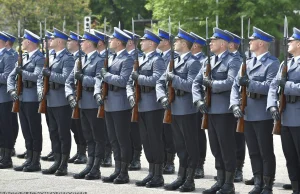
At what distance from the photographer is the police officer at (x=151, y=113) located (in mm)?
12430

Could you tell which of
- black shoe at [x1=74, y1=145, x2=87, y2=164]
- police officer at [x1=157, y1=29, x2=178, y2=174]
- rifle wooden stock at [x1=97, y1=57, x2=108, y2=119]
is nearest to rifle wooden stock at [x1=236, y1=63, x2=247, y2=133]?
rifle wooden stock at [x1=97, y1=57, x2=108, y2=119]

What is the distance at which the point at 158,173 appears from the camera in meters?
12.5

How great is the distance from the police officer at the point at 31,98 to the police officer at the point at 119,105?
54.6 inches

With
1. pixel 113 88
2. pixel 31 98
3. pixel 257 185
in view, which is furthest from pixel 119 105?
pixel 257 185

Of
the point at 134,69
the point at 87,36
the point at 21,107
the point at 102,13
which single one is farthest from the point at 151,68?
the point at 102,13

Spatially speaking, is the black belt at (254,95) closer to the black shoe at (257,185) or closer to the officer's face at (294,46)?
the officer's face at (294,46)

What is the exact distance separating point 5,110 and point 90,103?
192 cm

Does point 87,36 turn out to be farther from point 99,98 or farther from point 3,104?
point 3,104

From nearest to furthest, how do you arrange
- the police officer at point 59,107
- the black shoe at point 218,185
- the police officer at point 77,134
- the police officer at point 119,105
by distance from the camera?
the black shoe at point 218,185 → the police officer at point 119,105 → the police officer at point 59,107 → the police officer at point 77,134

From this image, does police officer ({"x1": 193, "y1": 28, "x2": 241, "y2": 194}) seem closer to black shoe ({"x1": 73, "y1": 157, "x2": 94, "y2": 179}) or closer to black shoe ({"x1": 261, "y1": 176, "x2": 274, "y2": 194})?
black shoe ({"x1": 261, "y1": 176, "x2": 274, "y2": 194})

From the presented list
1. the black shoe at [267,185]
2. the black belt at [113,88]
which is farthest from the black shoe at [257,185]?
the black belt at [113,88]

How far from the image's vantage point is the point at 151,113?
1252 centimetres

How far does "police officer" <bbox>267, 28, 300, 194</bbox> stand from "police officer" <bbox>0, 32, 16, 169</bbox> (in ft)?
A: 16.0

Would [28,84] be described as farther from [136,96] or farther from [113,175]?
[136,96]
